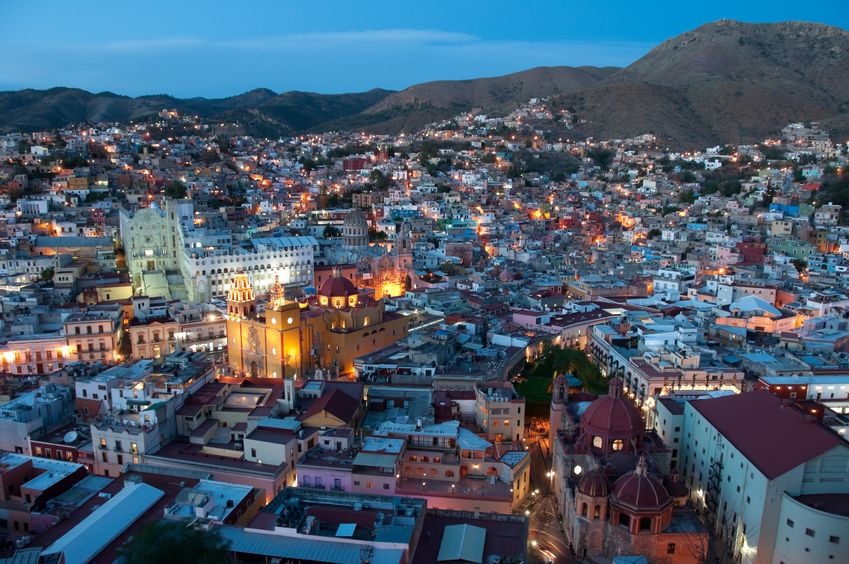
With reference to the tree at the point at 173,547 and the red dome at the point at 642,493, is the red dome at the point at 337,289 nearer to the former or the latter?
the red dome at the point at 642,493

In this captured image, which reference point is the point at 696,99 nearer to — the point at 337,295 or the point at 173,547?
the point at 337,295

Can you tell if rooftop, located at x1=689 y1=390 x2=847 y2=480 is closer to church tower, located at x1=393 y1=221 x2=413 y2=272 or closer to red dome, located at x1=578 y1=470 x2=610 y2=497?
red dome, located at x1=578 y1=470 x2=610 y2=497

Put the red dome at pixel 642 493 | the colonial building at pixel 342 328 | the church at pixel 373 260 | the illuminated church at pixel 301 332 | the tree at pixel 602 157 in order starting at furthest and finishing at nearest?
the tree at pixel 602 157, the church at pixel 373 260, the colonial building at pixel 342 328, the illuminated church at pixel 301 332, the red dome at pixel 642 493

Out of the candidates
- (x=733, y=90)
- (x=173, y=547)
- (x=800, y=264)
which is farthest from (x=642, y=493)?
(x=733, y=90)

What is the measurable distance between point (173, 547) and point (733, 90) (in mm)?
162529

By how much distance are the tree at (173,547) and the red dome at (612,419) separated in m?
15.3

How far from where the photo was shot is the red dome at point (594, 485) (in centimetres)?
2380

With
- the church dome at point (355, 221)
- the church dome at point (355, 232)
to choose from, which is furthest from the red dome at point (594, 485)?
the church dome at point (355, 221)

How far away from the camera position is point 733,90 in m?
151

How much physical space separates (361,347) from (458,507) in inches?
633

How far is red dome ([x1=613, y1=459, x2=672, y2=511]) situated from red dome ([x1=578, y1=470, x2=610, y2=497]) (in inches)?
19.7

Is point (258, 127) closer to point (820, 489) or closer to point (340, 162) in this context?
point (340, 162)

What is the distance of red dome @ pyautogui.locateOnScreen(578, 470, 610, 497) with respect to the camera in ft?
78.1

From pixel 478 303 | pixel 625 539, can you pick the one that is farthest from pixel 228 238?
pixel 625 539
